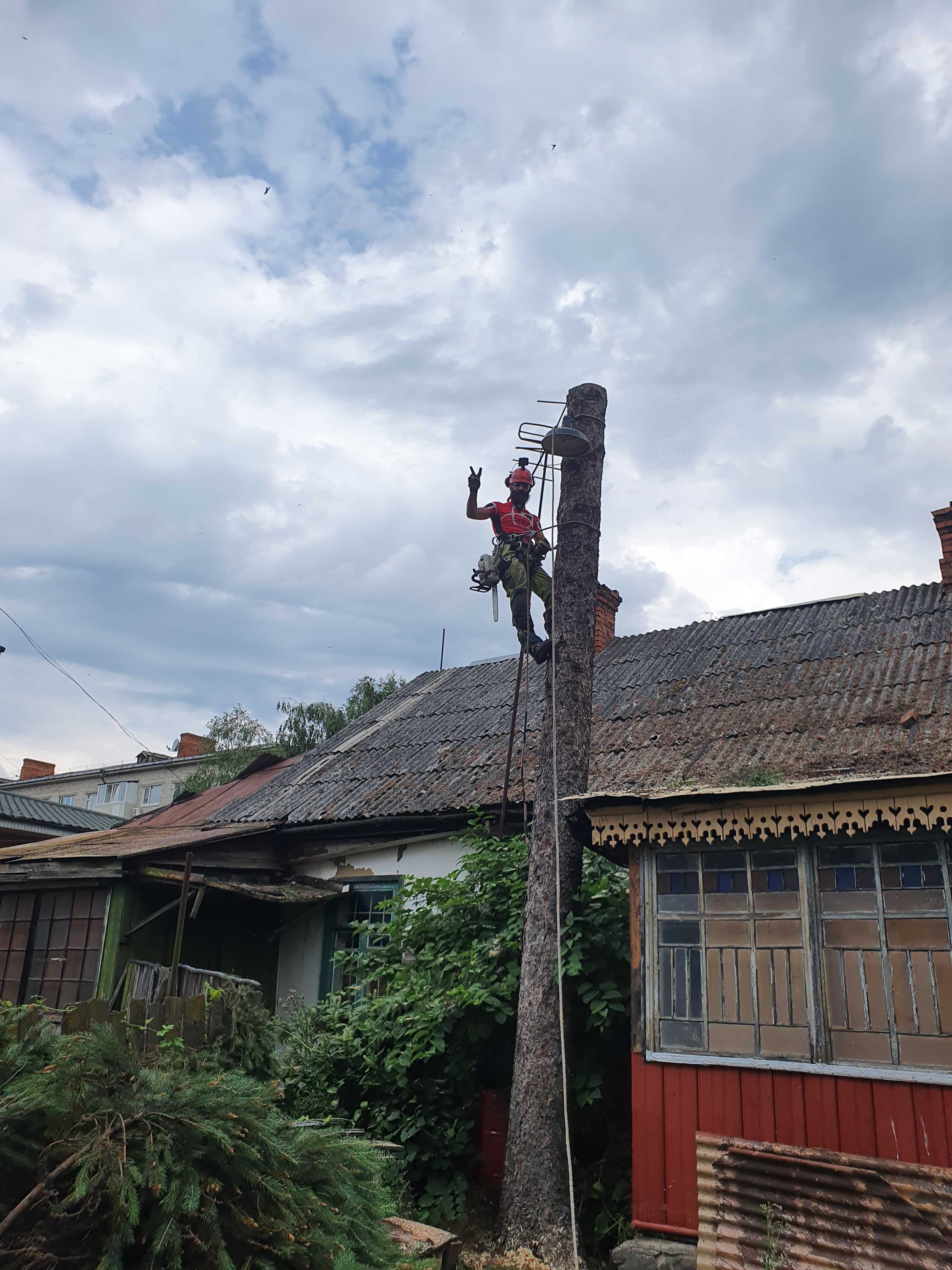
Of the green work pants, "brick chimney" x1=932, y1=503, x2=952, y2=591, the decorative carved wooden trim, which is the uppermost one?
"brick chimney" x1=932, y1=503, x2=952, y2=591

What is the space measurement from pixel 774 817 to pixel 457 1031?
3307mm

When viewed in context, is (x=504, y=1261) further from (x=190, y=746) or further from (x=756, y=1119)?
(x=190, y=746)

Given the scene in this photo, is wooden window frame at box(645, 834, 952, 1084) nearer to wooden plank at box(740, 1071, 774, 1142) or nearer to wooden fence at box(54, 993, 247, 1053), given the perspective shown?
wooden plank at box(740, 1071, 774, 1142)

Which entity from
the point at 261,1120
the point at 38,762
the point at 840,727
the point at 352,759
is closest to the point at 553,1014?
the point at 261,1120

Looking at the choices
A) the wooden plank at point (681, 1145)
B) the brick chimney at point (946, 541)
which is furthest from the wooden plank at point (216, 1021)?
the brick chimney at point (946, 541)

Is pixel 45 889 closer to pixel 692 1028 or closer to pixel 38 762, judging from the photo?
pixel 692 1028

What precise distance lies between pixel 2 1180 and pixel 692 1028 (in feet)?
14.1

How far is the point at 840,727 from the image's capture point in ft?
32.6

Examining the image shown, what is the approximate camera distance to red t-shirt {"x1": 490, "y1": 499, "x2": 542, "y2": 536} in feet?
30.3

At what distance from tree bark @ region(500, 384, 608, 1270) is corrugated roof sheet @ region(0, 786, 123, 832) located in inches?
622

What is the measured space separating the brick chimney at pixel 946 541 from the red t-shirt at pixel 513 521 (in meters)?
6.69

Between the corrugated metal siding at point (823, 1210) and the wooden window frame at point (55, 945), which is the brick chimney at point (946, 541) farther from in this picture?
the wooden window frame at point (55, 945)

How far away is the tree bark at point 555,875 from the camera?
642 cm

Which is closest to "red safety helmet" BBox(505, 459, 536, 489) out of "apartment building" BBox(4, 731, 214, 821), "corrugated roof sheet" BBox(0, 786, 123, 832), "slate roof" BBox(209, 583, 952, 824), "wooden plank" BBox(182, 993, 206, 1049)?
"slate roof" BBox(209, 583, 952, 824)
